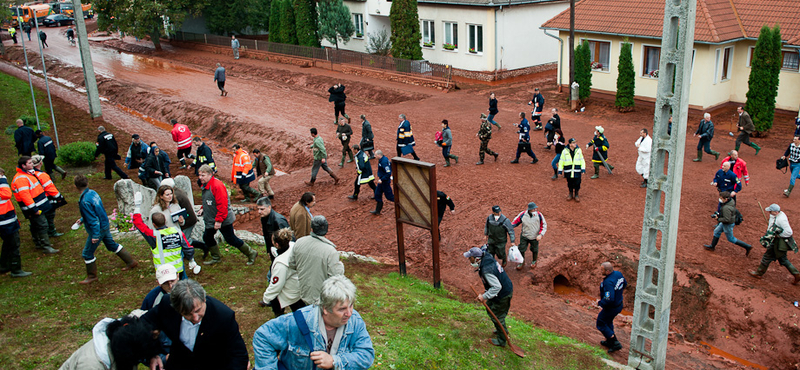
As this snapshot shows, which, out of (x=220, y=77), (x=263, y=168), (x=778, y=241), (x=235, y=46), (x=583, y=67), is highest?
(x=235, y=46)

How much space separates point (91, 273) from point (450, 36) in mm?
26492

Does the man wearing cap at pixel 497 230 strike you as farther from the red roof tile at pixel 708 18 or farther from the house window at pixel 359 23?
the house window at pixel 359 23

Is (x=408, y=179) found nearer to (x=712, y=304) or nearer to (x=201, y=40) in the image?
(x=712, y=304)

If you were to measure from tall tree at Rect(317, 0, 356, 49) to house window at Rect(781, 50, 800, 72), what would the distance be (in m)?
23.5

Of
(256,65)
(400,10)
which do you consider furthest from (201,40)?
(400,10)

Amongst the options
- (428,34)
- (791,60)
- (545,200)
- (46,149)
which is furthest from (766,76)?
(46,149)

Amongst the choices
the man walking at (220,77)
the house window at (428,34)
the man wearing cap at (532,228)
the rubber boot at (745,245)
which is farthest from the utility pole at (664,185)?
the house window at (428,34)

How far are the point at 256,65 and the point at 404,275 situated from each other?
28838 millimetres

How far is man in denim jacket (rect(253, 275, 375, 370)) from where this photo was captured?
13.3 feet

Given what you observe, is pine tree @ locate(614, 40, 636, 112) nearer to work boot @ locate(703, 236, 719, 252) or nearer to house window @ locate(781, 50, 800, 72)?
house window @ locate(781, 50, 800, 72)

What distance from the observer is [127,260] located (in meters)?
9.66

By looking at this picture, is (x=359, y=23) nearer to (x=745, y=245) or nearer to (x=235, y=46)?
(x=235, y=46)

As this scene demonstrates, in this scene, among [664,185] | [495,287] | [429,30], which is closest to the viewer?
[664,185]

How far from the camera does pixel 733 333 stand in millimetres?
10320
